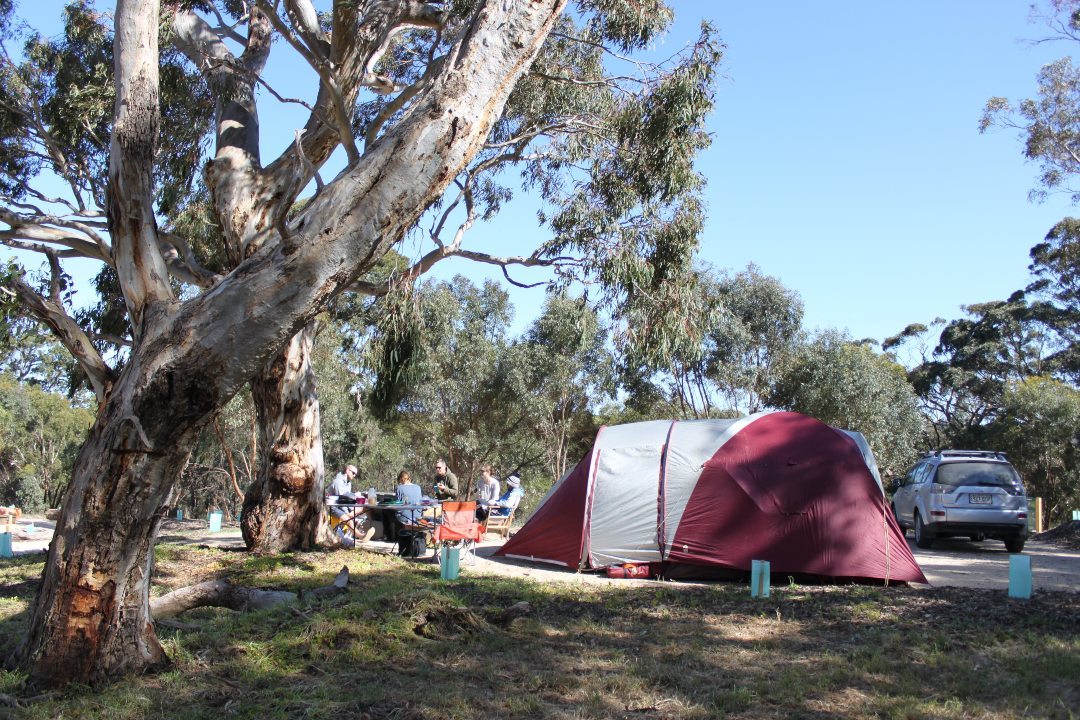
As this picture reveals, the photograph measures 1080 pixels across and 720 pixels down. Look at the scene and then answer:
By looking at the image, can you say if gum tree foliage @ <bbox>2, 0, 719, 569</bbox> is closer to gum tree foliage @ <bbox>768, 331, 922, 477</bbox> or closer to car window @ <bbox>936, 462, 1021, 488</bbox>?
car window @ <bbox>936, 462, 1021, 488</bbox>

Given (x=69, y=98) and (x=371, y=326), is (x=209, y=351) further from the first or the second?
(x=69, y=98)

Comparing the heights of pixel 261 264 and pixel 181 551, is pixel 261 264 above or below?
above

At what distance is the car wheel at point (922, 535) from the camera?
44.3ft

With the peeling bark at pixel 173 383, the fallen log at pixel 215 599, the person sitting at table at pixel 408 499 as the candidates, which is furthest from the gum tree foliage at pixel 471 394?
the peeling bark at pixel 173 383

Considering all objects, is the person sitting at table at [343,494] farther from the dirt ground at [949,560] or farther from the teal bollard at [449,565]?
the teal bollard at [449,565]

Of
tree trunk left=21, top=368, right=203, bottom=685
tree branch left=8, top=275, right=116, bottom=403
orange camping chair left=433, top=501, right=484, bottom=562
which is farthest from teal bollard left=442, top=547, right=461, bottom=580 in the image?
tree trunk left=21, top=368, right=203, bottom=685

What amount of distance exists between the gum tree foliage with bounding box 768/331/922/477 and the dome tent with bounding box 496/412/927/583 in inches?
680

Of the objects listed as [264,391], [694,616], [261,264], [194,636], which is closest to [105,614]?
[194,636]

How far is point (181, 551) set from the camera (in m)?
11.4

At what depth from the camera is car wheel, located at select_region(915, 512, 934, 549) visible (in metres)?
13.5

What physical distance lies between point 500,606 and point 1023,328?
34.9 m

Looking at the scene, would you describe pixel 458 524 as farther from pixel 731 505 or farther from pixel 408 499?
pixel 731 505

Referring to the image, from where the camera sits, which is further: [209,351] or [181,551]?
[181,551]

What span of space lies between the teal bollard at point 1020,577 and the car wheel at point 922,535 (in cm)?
556
